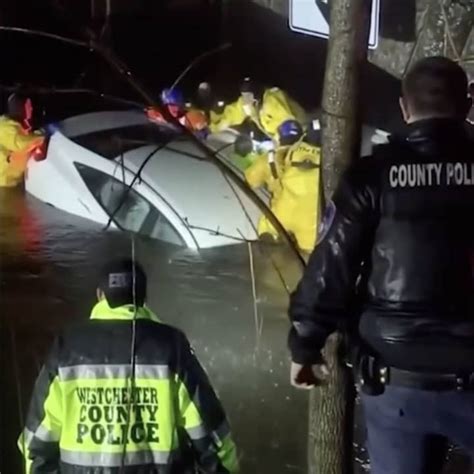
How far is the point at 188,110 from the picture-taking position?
3512 mm

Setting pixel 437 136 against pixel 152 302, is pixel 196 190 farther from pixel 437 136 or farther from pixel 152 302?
pixel 437 136

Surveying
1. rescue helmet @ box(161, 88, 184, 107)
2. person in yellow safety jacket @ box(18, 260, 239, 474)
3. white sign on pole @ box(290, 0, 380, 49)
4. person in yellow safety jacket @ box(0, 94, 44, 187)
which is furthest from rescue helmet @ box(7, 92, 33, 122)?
person in yellow safety jacket @ box(18, 260, 239, 474)

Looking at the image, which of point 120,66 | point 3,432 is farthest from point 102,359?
point 3,432

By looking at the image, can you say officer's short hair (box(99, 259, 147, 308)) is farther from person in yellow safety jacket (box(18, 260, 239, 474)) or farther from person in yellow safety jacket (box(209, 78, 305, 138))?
person in yellow safety jacket (box(209, 78, 305, 138))

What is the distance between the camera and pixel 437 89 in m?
2.30

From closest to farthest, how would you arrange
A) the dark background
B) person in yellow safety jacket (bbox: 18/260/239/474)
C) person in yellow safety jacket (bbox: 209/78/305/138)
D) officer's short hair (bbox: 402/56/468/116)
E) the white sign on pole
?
officer's short hair (bbox: 402/56/468/116)
person in yellow safety jacket (bbox: 18/260/239/474)
the white sign on pole
the dark background
person in yellow safety jacket (bbox: 209/78/305/138)

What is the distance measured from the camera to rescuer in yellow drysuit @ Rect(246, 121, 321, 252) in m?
3.45

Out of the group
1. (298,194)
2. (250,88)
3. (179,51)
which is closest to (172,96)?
(179,51)

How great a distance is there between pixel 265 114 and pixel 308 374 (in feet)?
4.35

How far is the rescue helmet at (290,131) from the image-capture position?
11.6ft

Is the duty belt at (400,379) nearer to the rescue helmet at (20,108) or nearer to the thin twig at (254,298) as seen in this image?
the thin twig at (254,298)

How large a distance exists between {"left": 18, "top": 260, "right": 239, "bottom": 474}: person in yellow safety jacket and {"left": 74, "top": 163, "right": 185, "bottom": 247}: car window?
31.5 inches

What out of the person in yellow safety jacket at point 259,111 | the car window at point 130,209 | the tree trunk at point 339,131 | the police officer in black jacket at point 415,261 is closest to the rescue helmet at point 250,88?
the person in yellow safety jacket at point 259,111

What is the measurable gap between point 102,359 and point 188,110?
3.33ft
